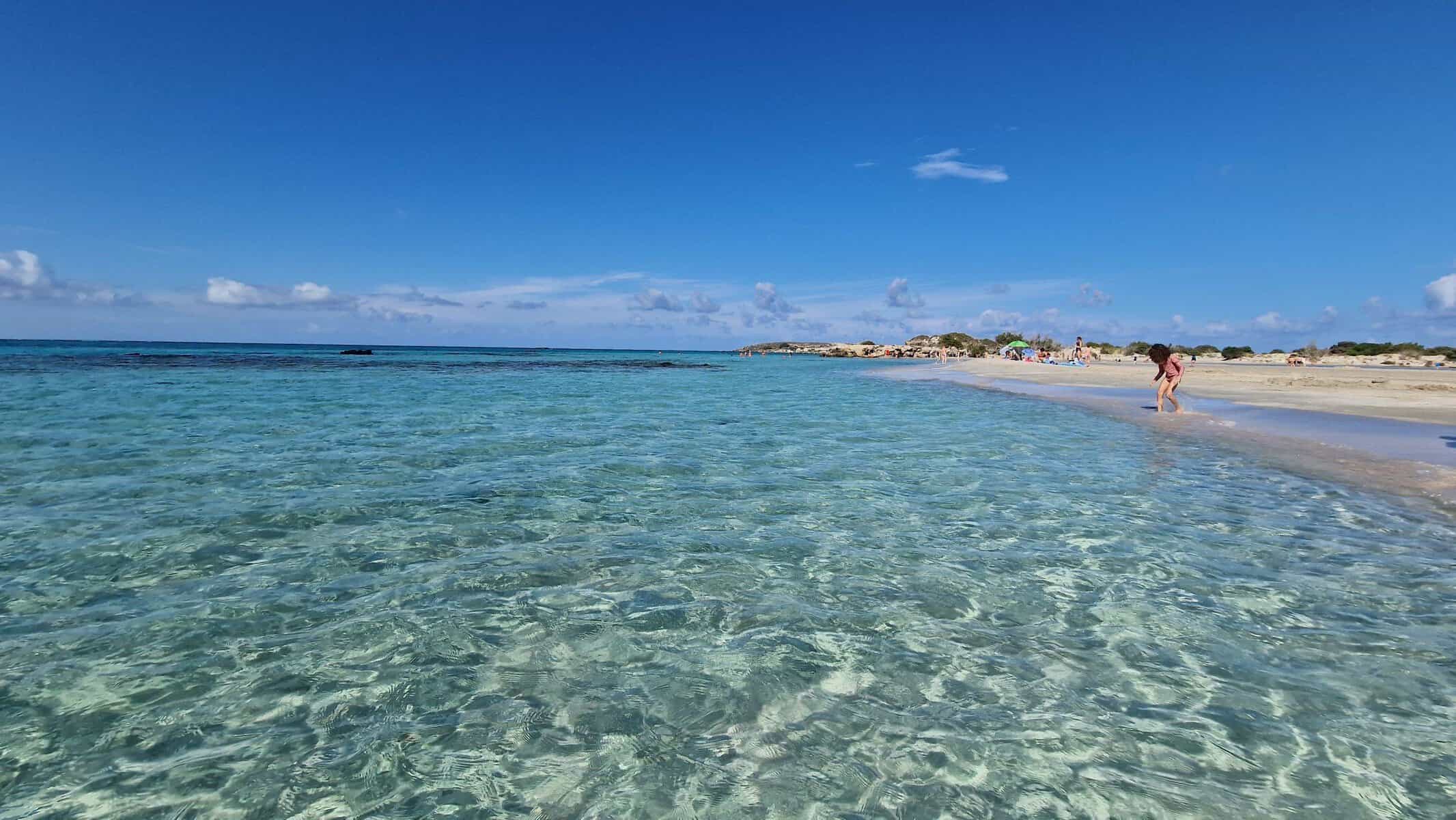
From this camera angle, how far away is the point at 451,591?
578 centimetres

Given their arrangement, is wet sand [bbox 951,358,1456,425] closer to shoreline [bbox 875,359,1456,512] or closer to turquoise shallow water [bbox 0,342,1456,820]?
shoreline [bbox 875,359,1456,512]

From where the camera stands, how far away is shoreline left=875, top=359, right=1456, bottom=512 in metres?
10.6

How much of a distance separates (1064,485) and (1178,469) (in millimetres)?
3061

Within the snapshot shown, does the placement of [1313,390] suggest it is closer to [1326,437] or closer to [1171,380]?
[1171,380]


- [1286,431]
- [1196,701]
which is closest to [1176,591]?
[1196,701]

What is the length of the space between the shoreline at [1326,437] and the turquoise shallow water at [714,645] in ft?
5.09

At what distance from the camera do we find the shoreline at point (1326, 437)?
34.8ft

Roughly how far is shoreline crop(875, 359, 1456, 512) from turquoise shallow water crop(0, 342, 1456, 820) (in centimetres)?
155

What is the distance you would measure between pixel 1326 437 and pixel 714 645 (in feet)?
58.1

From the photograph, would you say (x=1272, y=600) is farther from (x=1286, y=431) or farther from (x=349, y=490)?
(x=1286, y=431)

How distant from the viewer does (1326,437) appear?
15.2 metres

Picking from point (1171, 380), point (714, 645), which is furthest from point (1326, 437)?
point (714, 645)

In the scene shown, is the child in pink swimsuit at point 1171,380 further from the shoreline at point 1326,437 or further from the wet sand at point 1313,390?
the wet sand at point 1313,390

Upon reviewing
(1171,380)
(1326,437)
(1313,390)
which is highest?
(1171,380)
